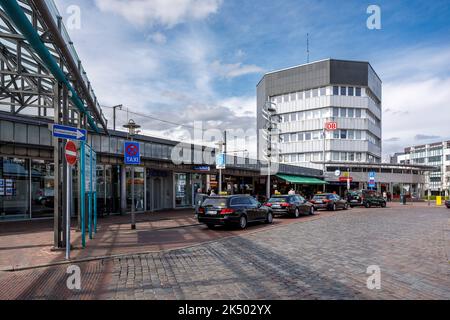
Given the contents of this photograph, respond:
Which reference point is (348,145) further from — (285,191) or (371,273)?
(371,273)

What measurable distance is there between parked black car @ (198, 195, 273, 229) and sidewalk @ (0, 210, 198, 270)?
1157 millimetres

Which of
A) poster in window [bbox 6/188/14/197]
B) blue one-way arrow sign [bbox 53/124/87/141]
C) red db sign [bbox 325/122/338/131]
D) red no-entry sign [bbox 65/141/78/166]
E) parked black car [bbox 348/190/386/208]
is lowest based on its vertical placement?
parked black car [bbox 348/190/386/208]

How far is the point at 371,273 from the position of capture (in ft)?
24.1

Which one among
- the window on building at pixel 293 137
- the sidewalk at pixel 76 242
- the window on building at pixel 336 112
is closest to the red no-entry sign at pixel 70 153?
the sidewalk at pixel 76 242

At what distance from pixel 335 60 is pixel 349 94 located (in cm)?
579

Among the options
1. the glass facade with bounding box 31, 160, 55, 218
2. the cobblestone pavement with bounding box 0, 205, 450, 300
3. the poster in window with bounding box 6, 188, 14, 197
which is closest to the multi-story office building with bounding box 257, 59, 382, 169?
the glass facade with bounding box 31, 160, 55, 218

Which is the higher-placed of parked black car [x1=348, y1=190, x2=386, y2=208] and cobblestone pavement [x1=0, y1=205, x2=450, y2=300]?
cobblestone pavement [x1=0, y1=205, x2=450, y2=300]

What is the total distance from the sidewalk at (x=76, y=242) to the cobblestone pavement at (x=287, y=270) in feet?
3.99

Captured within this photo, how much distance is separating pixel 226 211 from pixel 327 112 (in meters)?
45.7

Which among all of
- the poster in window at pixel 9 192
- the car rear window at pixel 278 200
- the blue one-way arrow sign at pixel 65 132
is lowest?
the car rear window at pixel 278 200

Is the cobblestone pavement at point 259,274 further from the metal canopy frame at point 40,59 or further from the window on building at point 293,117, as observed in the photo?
the window on building at point 293,117

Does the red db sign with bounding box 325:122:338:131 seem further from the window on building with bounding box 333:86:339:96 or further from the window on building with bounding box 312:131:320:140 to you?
the window on building with bounding box 333:86:339:96

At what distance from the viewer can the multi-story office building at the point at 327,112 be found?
5738 cm

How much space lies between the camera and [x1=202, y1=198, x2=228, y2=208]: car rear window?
50.3ft
